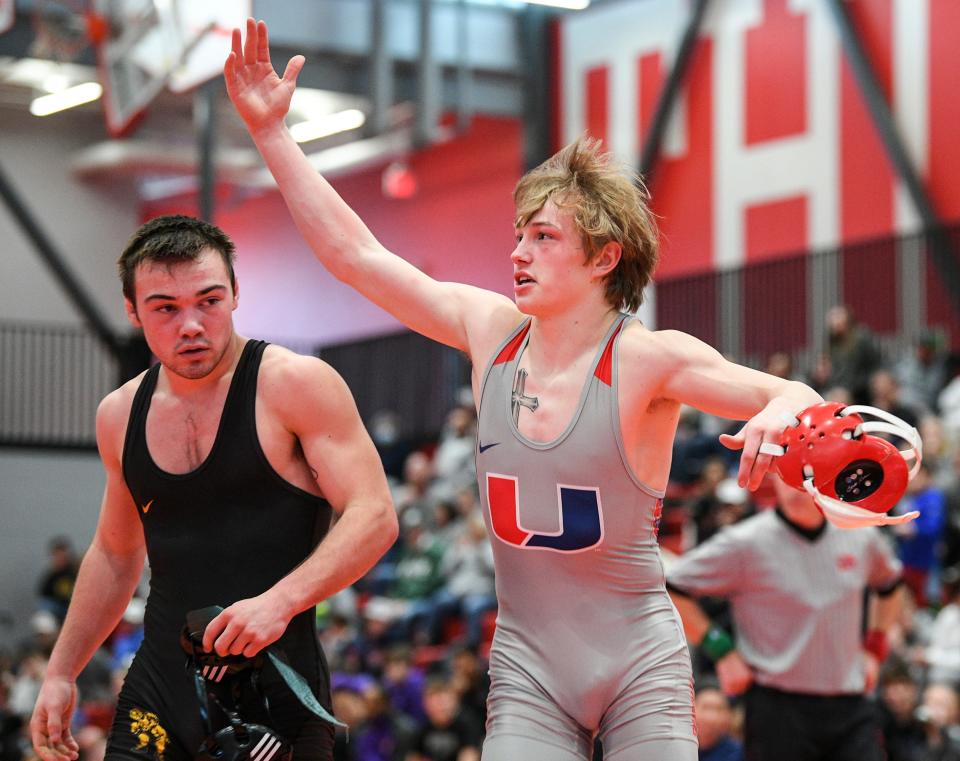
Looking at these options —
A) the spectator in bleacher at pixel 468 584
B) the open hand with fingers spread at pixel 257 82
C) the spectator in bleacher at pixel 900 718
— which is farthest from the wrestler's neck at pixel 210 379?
the spectator in bleacher at pixel 468 584

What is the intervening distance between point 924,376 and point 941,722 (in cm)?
637

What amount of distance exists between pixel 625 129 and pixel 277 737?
60.2ft

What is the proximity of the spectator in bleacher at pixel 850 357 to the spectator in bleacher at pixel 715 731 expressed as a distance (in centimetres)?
688

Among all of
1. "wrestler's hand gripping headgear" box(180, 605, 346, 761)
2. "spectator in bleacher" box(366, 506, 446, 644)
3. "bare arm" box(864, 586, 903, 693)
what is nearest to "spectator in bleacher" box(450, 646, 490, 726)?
"spectator in bleacher" box(366, 506, 446, 644)

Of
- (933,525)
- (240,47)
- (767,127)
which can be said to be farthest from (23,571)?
(240,47)

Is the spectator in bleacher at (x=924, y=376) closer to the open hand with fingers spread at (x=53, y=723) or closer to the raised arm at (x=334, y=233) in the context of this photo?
the raised arm at (x=334, y=233)

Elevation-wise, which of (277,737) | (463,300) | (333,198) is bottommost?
(277,737)

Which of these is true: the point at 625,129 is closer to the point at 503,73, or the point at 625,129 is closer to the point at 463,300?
the point at 503,73

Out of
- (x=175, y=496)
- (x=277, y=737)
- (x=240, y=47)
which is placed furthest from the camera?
(x=240, y=47)

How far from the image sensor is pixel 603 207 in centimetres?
434

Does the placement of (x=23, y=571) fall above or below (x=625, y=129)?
below

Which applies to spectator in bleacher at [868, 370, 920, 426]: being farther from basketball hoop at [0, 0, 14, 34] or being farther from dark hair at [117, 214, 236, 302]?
dark hair at [117, 214, 236, 302]

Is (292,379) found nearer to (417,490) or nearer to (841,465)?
(841,465)

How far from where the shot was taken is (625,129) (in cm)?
2167
